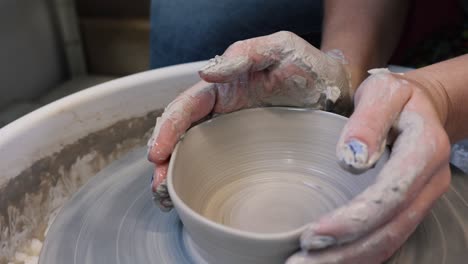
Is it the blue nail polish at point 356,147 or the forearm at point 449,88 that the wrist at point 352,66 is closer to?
the forearm at point 449,88

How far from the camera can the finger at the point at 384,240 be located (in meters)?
0.62

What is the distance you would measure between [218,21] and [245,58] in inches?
20.2

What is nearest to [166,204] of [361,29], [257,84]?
[257,84]

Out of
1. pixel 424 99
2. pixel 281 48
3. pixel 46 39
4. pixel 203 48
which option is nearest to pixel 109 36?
pixel 46 39

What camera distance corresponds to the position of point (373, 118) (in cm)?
68

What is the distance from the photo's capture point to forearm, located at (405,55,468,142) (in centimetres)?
84

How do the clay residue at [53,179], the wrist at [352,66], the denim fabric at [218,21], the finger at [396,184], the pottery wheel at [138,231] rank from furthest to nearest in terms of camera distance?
the denim fabric at [218,21] < the wrist at [352,66] < the clay residue at [53,179] < the pottery wheel at [138,231] < the finger at [396,184]

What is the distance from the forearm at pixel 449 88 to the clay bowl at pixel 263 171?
0.52 ft

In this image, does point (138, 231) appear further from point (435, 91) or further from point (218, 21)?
point (218, 21)

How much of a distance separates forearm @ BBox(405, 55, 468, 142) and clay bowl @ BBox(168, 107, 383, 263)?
0.16 metres

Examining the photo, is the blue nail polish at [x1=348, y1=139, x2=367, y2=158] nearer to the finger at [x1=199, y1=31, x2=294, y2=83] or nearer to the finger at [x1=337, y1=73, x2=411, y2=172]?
the finger at [x1=337, y1=73, x2=411, y2=172]

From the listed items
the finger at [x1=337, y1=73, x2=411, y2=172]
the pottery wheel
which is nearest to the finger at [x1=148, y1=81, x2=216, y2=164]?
the pottery wheel

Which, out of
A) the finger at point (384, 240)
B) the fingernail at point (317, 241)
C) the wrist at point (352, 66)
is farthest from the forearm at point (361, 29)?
the fingernail at point (317, 241)

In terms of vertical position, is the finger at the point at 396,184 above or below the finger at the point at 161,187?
above
